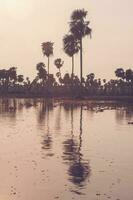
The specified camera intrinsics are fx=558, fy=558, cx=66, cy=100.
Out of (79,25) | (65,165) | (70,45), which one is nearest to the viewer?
(65,165)

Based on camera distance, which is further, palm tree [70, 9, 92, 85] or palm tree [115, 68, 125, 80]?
palm tree [115, 68, 125, 80]

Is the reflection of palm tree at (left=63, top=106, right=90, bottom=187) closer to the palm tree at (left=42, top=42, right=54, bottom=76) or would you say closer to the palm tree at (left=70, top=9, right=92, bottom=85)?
the palm tree at (left=70, top=9, right=92, bottom=85)

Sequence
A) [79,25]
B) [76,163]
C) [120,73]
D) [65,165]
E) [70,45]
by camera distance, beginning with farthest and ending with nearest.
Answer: [120,73], [70,45], [79,25], [76,163], [65,165]

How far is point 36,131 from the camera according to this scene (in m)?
33.8

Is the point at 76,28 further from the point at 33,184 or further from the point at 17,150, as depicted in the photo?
the point at 33,184

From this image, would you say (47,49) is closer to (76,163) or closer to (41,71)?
(41,71)

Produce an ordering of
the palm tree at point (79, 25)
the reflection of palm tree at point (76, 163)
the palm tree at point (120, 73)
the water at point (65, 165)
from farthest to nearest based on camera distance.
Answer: the palm tree at point (120, 73)
the palm tree at point (79, 25)
the reflection of palm tree at point (76, 163)
the water at point (65, 165)

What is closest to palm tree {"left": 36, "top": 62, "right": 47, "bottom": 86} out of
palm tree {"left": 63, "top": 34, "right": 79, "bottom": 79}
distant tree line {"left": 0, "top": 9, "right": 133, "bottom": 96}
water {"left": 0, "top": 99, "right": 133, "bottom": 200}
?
distant tree line {"left": 0, "top": 9, "right": 133, "bottom": 96}

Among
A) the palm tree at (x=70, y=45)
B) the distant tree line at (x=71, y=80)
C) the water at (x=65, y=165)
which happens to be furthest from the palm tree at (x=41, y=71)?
the water at (x=65, y=165)

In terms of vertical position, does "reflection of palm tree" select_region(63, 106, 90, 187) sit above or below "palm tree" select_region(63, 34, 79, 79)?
below

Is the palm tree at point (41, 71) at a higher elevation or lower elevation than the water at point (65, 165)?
higher

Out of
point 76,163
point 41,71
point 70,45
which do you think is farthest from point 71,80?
point 76,163

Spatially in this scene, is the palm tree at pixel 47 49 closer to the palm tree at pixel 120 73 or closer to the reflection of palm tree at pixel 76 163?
the palm tree at pixel 120 73

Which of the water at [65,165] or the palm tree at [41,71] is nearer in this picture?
the water at [65,165]
